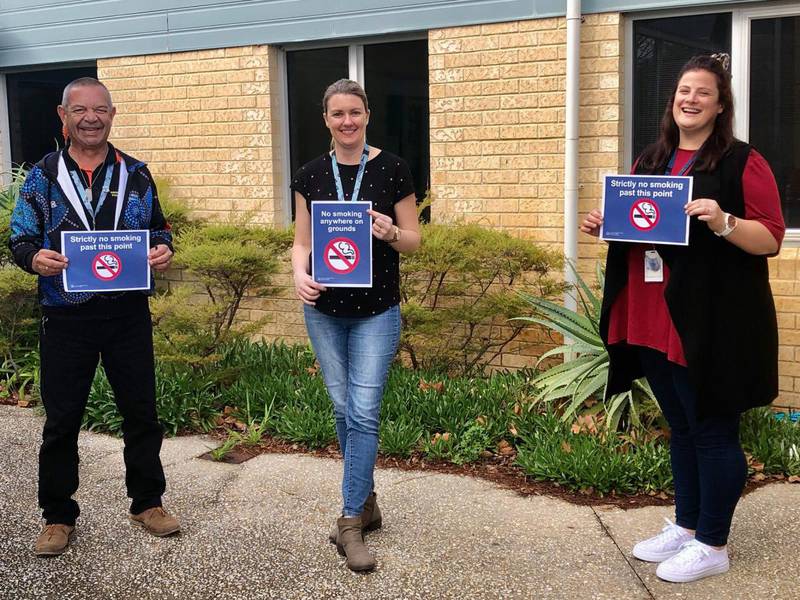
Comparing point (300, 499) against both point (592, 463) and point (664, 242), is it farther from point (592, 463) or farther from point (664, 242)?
point (664, 242)

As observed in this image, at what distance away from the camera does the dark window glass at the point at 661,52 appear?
6145mm

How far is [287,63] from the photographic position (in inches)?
309

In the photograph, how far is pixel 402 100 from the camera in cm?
737

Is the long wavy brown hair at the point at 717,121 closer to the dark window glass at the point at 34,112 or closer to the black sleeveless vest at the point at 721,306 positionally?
the black sleeveless vest at the point at 721,306

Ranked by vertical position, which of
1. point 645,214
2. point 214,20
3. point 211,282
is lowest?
point 211,282

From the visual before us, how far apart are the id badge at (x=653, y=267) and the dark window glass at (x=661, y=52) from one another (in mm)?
2790

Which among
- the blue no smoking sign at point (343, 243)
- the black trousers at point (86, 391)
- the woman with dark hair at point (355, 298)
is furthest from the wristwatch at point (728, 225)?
the black trousers at point (86, 391)

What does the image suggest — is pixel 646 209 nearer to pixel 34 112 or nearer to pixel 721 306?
pixel 721 306

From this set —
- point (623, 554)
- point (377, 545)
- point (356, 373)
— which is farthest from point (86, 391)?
point (623, 554)

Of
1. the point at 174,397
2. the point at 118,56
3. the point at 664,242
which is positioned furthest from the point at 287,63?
the point at 664,242

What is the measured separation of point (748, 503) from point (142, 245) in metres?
3.14

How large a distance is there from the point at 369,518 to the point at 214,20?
5.06 meters

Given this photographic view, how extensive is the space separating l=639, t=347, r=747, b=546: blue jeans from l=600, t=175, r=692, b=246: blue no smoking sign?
0.50 meters

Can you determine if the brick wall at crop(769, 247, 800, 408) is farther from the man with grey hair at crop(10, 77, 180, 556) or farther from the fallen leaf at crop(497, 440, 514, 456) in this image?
the man with grey hair at crop(10, 77, 180, 556)
